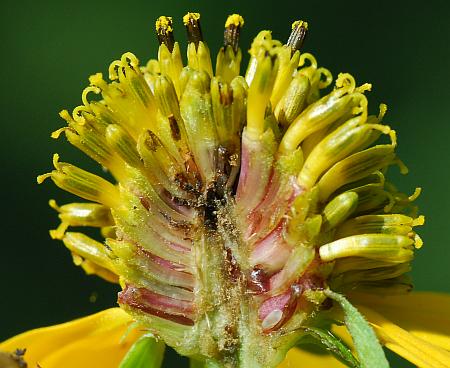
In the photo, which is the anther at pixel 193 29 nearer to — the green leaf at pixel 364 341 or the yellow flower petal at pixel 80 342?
the yellow flower petal at pixel 80 342

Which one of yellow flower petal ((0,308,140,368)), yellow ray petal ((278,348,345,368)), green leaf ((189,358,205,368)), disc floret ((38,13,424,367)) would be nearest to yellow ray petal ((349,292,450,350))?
disc floret ((38,13,424,367))

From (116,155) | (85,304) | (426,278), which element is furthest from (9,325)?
(116,155)

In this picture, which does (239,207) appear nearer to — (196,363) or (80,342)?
(196,363)

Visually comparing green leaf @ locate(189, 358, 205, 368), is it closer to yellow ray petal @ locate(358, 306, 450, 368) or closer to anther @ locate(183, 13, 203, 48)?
yellow ray petal @ locate(358, 306, 450, 368)

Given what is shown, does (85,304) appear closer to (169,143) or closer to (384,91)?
(384,91)

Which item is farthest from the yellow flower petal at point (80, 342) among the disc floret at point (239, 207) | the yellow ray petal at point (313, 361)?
the yellow ray petal at point (313, 361)

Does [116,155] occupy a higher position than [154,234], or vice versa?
[116,155]
